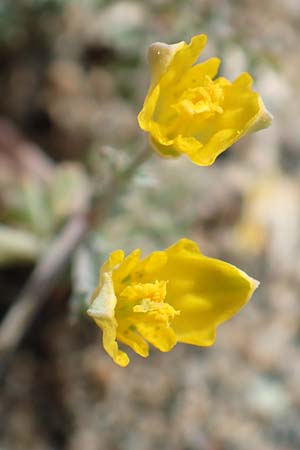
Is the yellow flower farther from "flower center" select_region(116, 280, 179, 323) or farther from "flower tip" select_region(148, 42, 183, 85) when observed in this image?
"flower tip" select_region(148, 42, 183, 85)

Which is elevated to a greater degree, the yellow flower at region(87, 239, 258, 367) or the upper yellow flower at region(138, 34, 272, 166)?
the upper yellow flower at region(138, 34, 272, 166)

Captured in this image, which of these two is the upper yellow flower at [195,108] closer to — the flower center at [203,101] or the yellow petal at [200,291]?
the flower center at [203,101]

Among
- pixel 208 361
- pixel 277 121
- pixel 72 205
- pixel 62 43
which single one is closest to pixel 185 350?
pixel 208 361

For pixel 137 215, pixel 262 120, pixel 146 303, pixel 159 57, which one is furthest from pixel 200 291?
pixel 137 215

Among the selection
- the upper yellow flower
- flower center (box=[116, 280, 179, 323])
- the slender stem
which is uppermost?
the upper yellow flower

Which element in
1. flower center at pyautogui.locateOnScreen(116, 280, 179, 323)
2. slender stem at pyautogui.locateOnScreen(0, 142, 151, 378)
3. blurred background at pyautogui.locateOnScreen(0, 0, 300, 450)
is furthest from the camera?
blurred background at pyautogui.locateOnScreen(0, 0, 300, 450)

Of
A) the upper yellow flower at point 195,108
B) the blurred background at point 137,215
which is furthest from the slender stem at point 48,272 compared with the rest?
the upper yellow flower at point 195,108

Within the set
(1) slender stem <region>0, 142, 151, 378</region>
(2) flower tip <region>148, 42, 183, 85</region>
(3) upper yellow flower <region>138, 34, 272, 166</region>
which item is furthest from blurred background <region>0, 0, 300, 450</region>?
(2) flower tip <region>148, 42, 183, 85</region>
